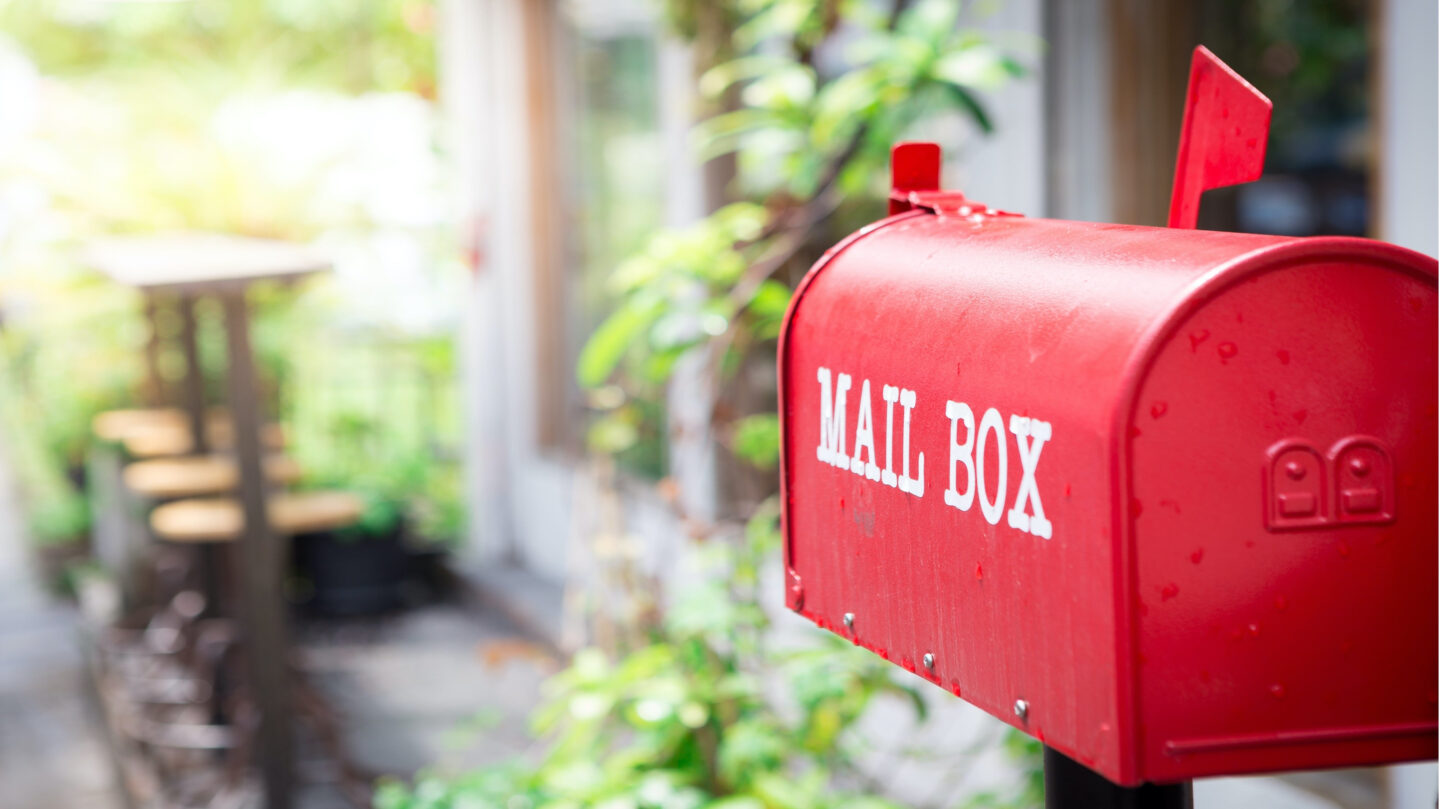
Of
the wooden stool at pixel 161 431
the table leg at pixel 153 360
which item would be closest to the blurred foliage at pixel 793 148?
the wooden stool at pixel 161 431

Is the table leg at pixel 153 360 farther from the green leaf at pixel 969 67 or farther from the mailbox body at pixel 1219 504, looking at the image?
Result: the mailbox body at pixel 1219 504

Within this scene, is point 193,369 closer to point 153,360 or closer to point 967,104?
point 153,360

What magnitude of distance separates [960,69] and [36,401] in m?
7.03

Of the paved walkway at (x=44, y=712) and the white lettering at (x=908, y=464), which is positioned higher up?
the white lettering at (x=908, y=464)

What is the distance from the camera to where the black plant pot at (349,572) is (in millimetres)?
5996

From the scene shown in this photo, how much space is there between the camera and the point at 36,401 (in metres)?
7.83

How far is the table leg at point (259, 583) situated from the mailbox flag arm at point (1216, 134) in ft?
9.03

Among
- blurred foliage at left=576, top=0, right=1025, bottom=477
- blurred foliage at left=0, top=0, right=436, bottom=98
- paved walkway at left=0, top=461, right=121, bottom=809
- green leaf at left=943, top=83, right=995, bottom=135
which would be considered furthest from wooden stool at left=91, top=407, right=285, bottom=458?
green leaf at left=943, top=83, right=995, bottom=135

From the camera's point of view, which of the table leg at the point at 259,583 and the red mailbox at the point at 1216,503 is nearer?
the red mailbox at the point at 1216,503

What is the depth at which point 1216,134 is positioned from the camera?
0.96 m

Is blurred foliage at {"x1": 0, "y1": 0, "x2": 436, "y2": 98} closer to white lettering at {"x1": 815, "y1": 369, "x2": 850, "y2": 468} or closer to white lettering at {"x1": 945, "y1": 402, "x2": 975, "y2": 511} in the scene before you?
white lettering at {"x1": 815, "y1": 369, "x2": 850, "y2": 468}

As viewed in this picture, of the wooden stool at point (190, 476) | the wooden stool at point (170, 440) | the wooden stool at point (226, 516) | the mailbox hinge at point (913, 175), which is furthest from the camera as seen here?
the wooden stool at point (170, 440)

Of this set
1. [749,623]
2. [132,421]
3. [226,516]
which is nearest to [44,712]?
[226,516]

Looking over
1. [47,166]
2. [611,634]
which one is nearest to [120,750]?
[611,634]
